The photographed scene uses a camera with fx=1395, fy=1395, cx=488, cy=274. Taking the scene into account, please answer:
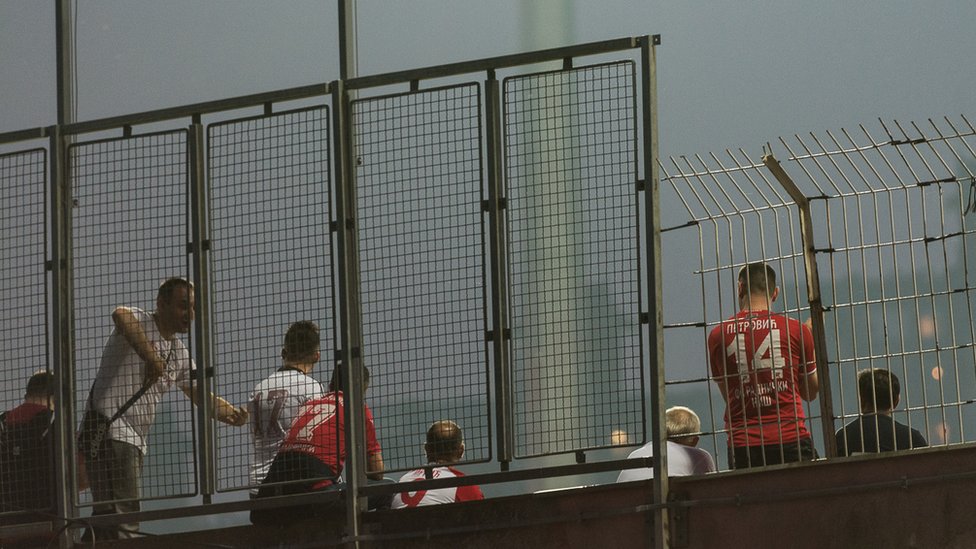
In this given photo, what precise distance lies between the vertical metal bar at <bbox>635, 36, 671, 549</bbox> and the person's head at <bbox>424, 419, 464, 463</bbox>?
79 cm

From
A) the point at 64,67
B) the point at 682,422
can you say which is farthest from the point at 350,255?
the point at 64,67

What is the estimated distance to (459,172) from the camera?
561 centimetres

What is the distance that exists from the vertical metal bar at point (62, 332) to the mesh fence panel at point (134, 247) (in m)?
0.04

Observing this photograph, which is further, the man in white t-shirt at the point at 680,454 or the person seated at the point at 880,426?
the person seated at the point at 880,426

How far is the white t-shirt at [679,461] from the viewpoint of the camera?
556 centimetres

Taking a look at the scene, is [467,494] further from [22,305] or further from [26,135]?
[26,135]

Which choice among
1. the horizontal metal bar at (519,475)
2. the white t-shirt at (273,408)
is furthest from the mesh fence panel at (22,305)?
the horizontal metal bar at (519,475)

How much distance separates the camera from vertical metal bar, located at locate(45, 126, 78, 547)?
6074mm

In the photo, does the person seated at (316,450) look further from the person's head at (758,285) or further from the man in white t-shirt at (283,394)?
the person's head at (758,285)

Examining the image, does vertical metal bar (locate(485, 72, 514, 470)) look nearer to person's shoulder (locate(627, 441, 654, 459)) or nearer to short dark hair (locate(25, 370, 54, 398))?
person's shoulder (locate(627, 441, 654, 459))

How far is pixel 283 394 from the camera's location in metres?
5.80

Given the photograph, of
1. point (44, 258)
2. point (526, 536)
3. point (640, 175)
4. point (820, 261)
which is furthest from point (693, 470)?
point (820, 261)

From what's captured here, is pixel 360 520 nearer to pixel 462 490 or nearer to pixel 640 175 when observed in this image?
pixel 462 490

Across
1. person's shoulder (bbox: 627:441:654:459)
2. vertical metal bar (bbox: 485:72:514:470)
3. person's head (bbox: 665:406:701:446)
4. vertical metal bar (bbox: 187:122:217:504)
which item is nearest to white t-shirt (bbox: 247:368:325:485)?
vertical metal bar (bbox: 187:122:217:504)
